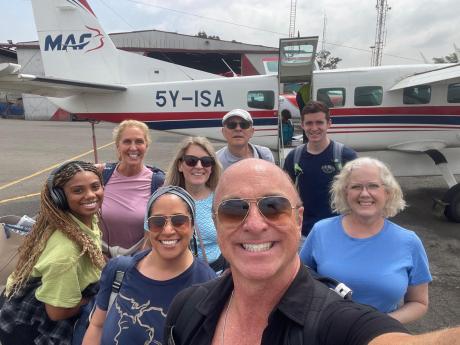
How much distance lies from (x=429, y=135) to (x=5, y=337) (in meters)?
7.63

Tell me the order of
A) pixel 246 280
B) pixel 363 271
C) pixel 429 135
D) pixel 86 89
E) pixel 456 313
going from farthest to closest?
pixel 86 89 < pixel 429 135 < pixel 456 313 < pixel 363 271 < pixel 246 280

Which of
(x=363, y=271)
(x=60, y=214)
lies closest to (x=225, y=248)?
(x=363, y=271)

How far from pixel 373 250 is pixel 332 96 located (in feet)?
20.1

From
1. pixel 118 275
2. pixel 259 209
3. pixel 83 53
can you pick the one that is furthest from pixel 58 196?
pixel 83 53

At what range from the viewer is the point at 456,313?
11.4 ft

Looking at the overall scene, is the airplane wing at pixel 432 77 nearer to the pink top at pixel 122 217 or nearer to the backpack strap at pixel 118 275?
the pink top at pixel 122 217

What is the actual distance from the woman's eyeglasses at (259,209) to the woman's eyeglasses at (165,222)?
0.61 metres

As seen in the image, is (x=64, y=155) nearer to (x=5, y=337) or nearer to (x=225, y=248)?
(x=5, y=337)

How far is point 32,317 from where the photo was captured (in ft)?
5.82

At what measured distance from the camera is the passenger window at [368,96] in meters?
7.42

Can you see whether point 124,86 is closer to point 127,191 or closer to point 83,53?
point 83,53

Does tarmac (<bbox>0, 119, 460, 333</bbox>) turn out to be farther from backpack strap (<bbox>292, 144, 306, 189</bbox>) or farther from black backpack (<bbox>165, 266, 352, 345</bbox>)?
black backpack (<bbox>165, 266, 352, 345</bbox>)

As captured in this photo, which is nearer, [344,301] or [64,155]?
[344,301]

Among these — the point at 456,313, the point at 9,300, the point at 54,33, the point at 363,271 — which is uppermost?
the point at 54,33
